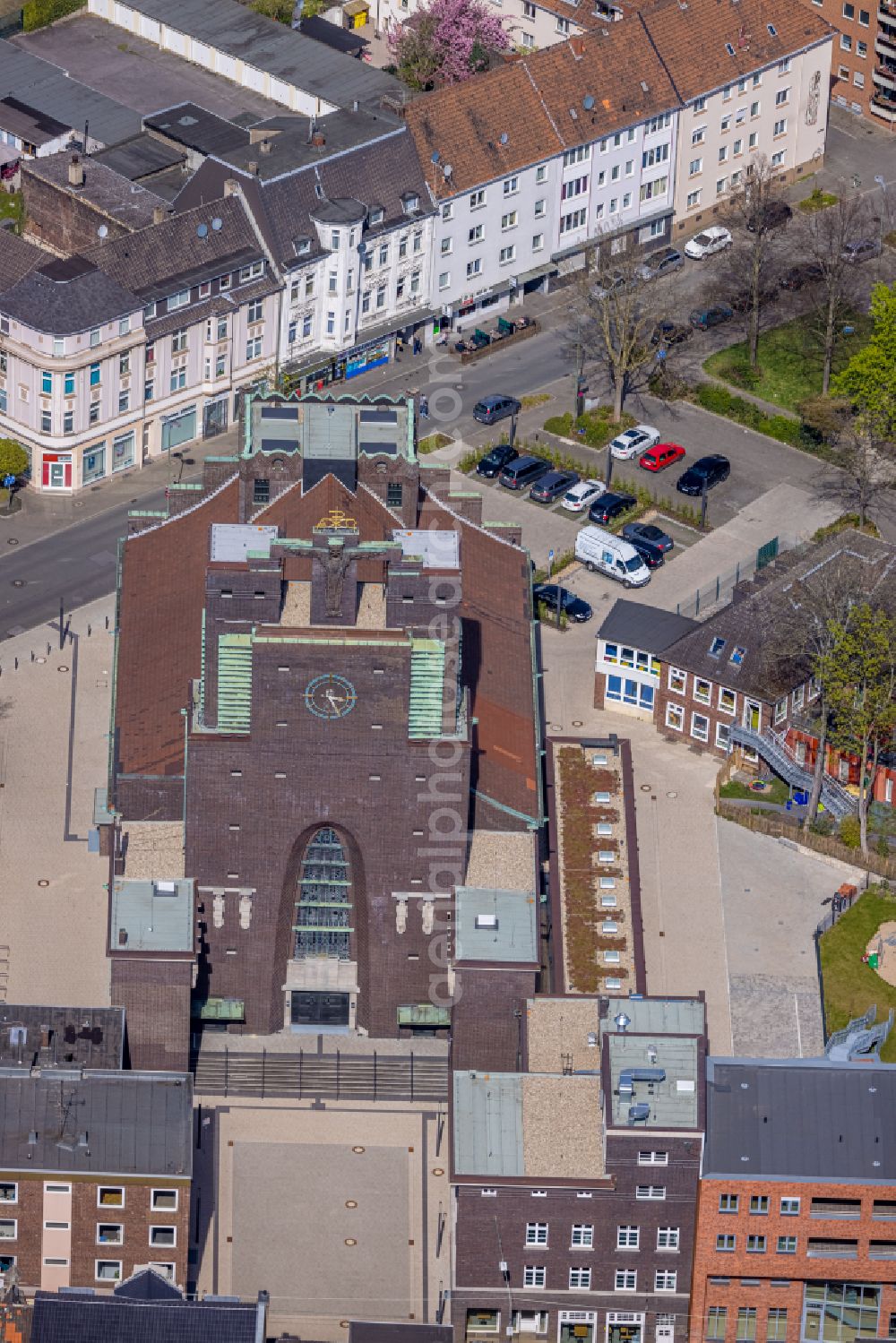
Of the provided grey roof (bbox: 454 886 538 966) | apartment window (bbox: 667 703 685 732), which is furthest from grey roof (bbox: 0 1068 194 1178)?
apartment window (bbox: 667 703 685 732)

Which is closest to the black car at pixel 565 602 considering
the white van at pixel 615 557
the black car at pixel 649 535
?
the white van at pixel 615 557

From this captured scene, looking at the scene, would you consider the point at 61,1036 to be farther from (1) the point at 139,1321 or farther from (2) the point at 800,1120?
(2) the point at 800,1120

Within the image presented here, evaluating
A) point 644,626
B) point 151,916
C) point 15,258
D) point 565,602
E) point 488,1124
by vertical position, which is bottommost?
point 488,1124

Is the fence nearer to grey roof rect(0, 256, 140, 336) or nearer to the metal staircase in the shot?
the metal staircase

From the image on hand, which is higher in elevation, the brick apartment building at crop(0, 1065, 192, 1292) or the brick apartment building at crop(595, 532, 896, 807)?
the brick apartment building at crop(595, 532, 896, 807)

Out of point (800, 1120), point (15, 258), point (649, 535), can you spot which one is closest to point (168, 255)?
point (15, 258)

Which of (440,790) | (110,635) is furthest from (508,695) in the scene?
(110,635)
